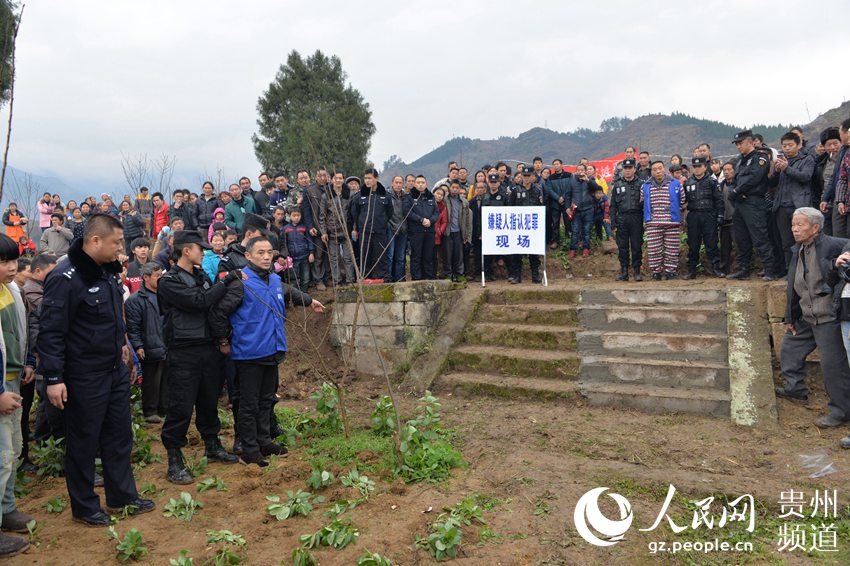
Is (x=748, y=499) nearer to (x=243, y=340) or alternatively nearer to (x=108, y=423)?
(x=243, y=340)

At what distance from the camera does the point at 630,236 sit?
8836mm

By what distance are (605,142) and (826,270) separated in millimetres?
Result: 56776

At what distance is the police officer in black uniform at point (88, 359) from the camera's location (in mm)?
3656

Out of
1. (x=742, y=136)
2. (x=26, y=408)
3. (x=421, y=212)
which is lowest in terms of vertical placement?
(x=26, y=408)

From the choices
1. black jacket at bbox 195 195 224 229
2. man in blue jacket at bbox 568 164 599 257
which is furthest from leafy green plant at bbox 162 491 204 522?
man in blue jacket at bbox 568 164 599 257

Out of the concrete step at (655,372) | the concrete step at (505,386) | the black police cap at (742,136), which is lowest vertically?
the concrete step at (505,386)

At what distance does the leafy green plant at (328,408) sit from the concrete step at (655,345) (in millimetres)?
3035

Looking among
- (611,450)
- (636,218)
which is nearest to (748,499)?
(611,450)

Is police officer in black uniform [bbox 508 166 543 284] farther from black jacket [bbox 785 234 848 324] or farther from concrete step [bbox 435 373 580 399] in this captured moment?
black jacket [bbox 785 234 848 324]

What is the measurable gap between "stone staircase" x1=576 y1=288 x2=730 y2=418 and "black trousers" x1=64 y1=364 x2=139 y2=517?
4.52 m

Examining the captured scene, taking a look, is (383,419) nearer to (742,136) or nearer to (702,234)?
(702,234)

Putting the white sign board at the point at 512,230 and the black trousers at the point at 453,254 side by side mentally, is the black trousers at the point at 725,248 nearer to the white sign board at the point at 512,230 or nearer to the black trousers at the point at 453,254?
the white sign board at the point at 512,230

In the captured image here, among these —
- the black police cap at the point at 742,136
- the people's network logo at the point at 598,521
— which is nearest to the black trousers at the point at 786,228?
the black police cap at the point at 742,136

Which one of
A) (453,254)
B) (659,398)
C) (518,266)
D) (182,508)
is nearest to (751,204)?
(518,266)
